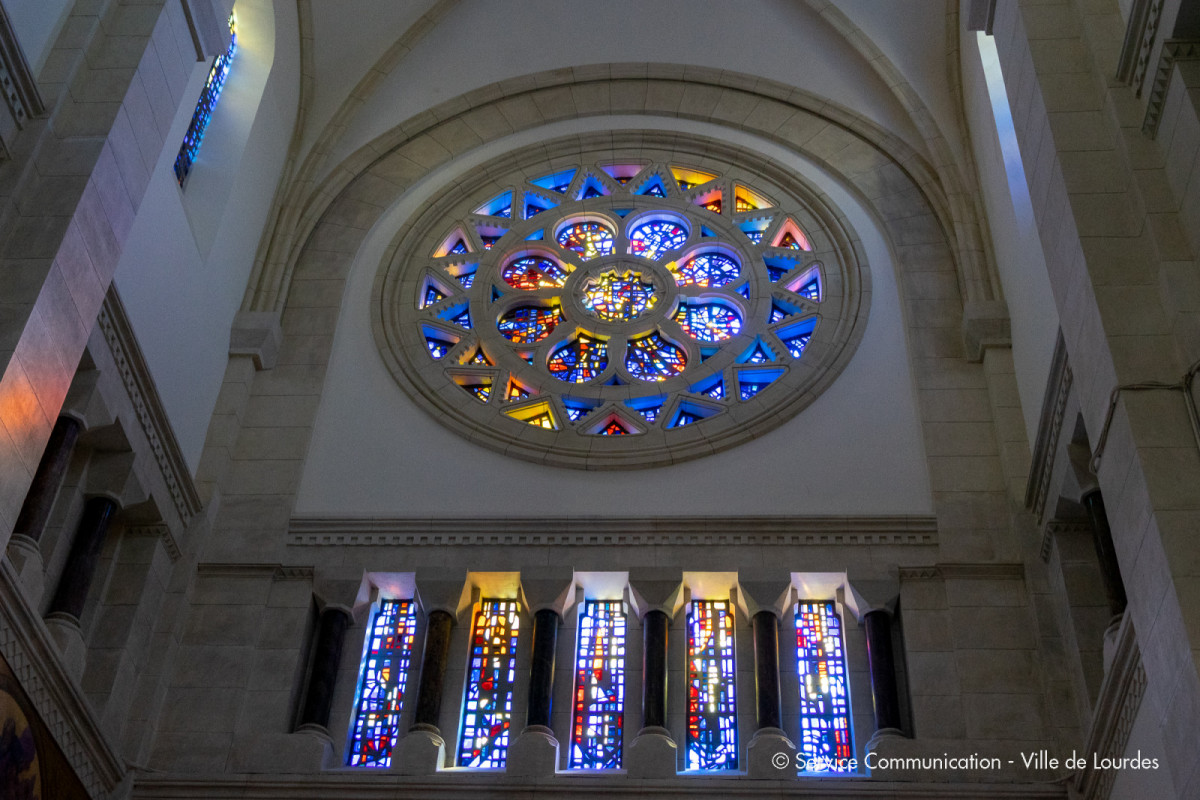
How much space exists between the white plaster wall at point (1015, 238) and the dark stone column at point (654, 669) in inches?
122

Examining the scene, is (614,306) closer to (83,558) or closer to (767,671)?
(767,671)

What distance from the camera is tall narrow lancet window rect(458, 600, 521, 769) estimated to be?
9914 millimetres

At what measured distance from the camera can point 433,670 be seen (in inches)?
400

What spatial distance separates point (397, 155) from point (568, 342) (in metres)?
2.95

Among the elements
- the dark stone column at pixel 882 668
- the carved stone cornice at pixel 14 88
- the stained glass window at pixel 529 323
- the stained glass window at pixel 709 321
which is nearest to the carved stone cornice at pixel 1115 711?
the dark stone column at pixel 882 668

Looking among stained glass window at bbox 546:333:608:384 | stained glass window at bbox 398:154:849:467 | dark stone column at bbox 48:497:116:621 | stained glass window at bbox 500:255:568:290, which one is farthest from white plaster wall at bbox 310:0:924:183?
dark stone column at bbox 48:497:116:621

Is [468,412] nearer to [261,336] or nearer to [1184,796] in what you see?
[261,336]

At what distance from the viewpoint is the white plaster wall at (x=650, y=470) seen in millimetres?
11117

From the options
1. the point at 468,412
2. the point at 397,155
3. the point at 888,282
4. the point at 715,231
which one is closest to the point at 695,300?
the point at 715,231

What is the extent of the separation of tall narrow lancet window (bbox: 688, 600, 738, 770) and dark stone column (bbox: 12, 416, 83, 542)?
14.5ft

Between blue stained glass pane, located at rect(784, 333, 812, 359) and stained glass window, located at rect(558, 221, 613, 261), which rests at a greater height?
stained glass window, located at rect(558, 221, 613, 261)

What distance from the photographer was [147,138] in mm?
8836

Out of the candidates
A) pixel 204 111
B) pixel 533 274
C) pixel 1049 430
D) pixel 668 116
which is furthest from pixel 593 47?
pixel 1049 430

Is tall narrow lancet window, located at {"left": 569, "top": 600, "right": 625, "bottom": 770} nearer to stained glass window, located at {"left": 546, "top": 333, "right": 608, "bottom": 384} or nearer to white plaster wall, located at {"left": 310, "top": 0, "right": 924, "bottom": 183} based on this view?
stained glass window, located at {"left": 546, "top": 333, "right": 608, "bottom": 384}
